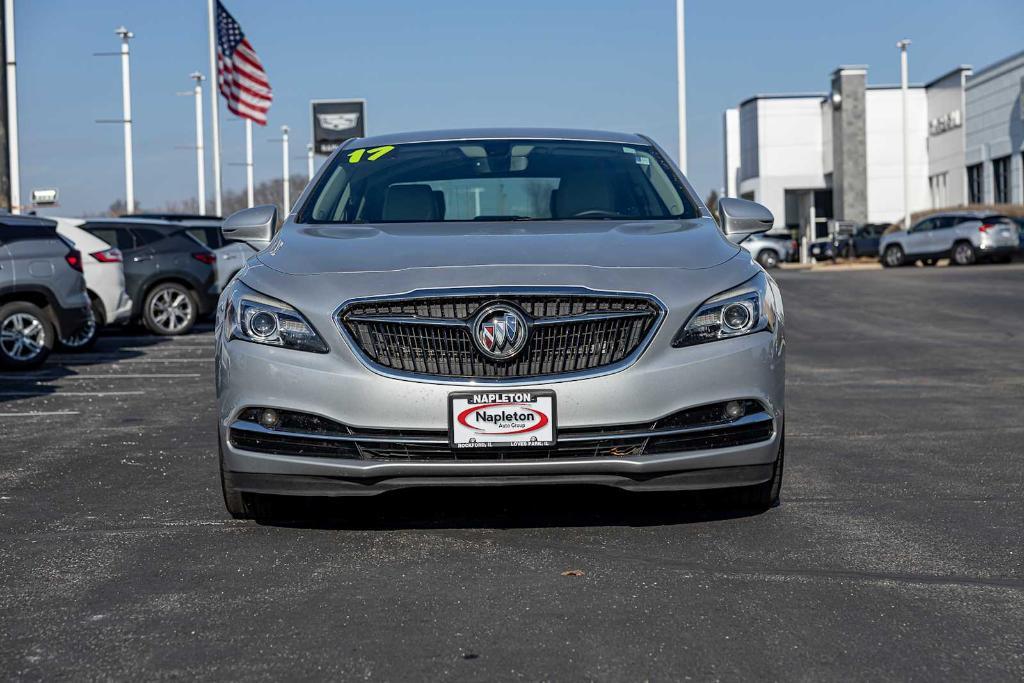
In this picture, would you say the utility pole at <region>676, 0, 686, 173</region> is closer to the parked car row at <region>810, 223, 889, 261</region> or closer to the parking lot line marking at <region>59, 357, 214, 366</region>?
the parked car row at <region>810, 223, 889, 261</region>

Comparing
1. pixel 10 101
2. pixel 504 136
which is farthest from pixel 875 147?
pixel 504 136

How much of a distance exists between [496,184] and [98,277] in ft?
37.7

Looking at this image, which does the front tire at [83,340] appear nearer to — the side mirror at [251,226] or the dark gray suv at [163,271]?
the dark gray suv at [163,271]

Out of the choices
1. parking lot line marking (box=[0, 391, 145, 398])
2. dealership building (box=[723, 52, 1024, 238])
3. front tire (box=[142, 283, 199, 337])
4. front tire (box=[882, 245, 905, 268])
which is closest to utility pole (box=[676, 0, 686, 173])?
front tire (box=[882, 245, 905, 268])

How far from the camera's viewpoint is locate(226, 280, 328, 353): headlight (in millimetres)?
4980

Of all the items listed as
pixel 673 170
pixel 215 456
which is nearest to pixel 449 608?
pixel 673 170

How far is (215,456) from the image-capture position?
25.0ft

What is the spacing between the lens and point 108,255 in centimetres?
1705

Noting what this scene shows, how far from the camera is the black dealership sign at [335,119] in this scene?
1845 inches

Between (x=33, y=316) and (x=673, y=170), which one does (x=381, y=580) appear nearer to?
(x=673, y=170)

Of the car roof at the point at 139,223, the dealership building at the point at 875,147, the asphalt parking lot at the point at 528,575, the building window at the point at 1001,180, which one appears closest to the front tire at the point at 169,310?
the car roof at the point at 139,223

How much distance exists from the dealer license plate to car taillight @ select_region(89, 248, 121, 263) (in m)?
13.0

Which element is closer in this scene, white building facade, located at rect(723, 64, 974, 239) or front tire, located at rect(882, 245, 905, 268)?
front tire, located at rect(882, 245, 905, 268)

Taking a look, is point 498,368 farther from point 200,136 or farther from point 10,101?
point 200,136
